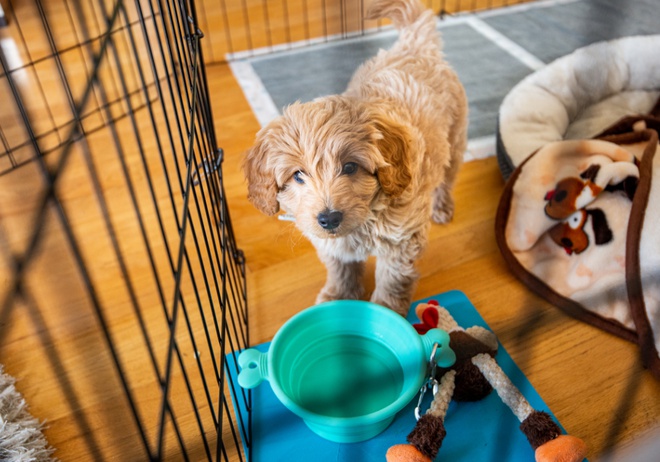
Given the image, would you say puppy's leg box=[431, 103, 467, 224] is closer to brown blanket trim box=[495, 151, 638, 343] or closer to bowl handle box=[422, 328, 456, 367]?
brown blanket trim box=[495, 151, 638, 343]

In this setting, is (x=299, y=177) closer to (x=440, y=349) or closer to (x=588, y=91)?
(x=440, y=349)

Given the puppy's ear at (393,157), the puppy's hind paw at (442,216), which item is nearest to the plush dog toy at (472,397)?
the puppy's ear at (393,157)

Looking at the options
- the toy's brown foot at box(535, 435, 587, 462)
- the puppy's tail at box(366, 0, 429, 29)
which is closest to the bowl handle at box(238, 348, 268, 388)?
the toy's brown foot at box(535, 435, 587, 462)

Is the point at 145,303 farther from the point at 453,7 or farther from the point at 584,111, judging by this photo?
the point at 453,7

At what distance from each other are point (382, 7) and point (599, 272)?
3.65 ft

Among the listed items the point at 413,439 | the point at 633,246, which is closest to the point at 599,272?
the point at 633,246

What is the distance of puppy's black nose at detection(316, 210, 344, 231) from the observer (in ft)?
4.44

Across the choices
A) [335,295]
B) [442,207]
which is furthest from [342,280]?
[442,207]

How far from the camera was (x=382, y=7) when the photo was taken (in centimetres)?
194

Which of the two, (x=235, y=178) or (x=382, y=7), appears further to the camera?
(x=235, y=178)

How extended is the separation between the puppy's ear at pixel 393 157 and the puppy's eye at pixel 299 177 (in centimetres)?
19

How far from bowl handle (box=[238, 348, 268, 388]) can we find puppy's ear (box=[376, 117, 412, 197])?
52 centimetres

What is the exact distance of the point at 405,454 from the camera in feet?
4.21

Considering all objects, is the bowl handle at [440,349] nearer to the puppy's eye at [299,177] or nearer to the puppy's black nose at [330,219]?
the puppy's black nose at [330,219]
